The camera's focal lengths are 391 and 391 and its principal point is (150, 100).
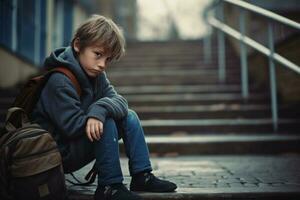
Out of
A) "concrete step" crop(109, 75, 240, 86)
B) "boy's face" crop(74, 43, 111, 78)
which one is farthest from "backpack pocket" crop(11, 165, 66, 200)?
"concrete step" crop(109, 75, 240, 86)

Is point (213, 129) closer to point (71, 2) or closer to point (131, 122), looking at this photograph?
point (131, 122)

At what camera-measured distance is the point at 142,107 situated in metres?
5.00

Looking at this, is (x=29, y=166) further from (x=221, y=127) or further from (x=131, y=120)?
(x=221, y=127)

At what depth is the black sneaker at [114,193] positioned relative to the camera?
6.42ft

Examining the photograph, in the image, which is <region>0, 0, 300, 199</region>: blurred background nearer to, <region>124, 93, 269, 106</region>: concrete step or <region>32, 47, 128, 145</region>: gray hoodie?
<region>124, 93, 269, 106</region>: concrete step

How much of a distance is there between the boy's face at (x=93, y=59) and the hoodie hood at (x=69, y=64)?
0.04 metres

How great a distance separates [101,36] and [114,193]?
843mm

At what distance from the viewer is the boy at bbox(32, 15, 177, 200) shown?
201 centimetres

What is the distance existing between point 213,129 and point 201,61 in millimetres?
3391

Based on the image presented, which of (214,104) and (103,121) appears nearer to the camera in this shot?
(103,121)

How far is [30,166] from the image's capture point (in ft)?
6.07

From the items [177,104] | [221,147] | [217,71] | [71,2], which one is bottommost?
[221,147]

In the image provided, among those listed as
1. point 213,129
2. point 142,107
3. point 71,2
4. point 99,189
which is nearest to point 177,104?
point 142,107

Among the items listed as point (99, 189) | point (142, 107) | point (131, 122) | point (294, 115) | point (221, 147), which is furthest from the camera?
point (142, 107)
